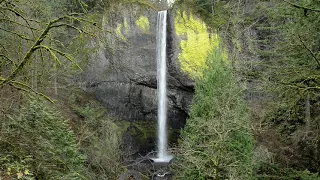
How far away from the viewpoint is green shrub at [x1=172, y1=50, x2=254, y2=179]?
946cm

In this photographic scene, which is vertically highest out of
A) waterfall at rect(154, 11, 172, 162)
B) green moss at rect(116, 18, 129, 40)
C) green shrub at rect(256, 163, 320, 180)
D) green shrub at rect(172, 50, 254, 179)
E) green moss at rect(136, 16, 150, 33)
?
green moss at rect(136, 16, 150, 33)

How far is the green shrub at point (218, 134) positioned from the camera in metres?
9.46

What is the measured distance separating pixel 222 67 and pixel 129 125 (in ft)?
34.5

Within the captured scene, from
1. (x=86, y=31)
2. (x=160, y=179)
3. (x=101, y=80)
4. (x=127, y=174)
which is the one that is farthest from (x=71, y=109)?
(x=86, y=31)

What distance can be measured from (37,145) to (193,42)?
597 inches

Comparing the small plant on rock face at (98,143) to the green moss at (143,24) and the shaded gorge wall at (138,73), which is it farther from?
the green moss at (143,24)

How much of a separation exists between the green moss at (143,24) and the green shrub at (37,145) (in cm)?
1313

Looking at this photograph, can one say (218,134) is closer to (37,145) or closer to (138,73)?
(37,145)

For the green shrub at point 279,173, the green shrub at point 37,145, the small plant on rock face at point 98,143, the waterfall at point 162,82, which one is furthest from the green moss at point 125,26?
the green shrub at point 279,173

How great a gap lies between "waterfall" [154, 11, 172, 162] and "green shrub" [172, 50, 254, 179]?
24.1 ft

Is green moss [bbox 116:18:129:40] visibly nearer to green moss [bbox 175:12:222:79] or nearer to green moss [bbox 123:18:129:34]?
green moss [bbox 123:18:129:34]

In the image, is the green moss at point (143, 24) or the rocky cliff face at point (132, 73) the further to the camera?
the green moss at point (143, 24)

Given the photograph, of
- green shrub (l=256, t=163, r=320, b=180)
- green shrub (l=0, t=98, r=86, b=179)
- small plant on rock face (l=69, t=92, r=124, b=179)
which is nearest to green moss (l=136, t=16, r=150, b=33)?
small plant on rock face (l=69, t=92, r=124, b=179)

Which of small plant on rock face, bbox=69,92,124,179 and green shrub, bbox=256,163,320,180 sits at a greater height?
small plant on rock face, bbox=69,92,124,179
